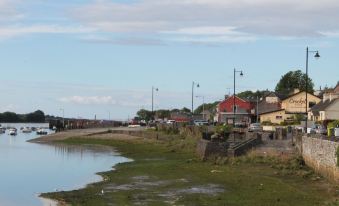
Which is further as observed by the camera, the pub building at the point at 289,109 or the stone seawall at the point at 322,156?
the pub building at the point at 289,109

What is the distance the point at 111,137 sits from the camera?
113625 mm

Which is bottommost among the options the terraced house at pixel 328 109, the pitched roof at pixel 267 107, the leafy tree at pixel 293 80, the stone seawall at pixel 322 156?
the stone seawall at pixel 322 156

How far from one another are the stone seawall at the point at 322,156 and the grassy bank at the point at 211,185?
0.68 metres

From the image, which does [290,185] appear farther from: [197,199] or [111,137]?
[111,137]

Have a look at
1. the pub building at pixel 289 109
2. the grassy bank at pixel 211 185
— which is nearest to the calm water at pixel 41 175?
the grassy bank at pixel 211 185

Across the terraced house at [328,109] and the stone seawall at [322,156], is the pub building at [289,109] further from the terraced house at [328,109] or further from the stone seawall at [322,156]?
the stone seawall at [322,156]

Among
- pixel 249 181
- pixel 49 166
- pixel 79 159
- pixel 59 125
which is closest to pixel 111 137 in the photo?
pixel 79 159

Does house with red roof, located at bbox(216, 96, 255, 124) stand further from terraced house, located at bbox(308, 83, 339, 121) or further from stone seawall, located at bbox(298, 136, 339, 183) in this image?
stone seawall, located at bbox(298, 136, 339, 183)

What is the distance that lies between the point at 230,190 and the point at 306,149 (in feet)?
45.8

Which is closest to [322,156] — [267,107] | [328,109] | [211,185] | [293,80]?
[211,185]

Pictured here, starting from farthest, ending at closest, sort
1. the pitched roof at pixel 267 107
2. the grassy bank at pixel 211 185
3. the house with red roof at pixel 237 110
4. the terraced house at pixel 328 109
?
the house with red roof at pixel 237 110 < the pitched roof at pixel 267 107 < the terraced house at pixel 328 109 < the grassy bank at pixel 211 185

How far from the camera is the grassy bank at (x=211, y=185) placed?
31.4m

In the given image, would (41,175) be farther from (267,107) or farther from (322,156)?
(267,107)

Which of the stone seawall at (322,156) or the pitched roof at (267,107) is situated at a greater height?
the pitched roof at (267,107)
